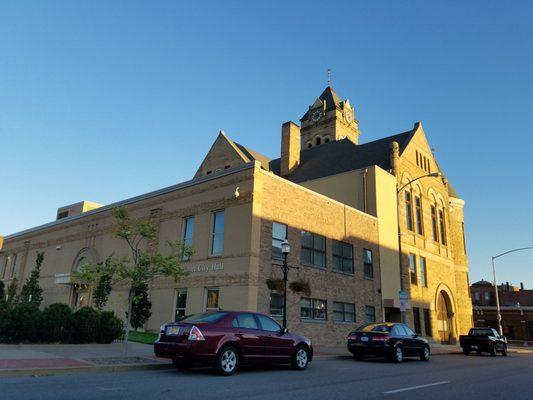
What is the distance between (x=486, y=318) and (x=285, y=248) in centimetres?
6014

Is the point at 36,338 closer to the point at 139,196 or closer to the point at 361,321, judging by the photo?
the point at 139,196

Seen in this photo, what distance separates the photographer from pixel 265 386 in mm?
9000

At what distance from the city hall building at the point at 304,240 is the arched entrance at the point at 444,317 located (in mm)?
92

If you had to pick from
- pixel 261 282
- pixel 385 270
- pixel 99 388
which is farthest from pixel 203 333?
pixel 385 270

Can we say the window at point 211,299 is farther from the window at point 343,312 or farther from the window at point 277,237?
the window at point 343,312

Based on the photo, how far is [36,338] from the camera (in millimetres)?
15359

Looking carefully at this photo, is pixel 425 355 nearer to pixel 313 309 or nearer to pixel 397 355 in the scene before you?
pixel 397 355

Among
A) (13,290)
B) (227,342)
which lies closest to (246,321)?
(227,342)

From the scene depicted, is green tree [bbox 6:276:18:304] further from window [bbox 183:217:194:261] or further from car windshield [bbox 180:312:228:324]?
car windshield [bbox 180:312:228:324]

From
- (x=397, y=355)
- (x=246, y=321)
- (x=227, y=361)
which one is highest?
(x=246, y=321)

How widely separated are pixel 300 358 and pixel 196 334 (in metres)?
3.74

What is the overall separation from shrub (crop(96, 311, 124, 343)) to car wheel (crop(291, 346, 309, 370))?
7642 mm

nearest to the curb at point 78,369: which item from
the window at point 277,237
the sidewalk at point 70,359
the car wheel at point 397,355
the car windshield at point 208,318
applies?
the sidewalk at point 70,359

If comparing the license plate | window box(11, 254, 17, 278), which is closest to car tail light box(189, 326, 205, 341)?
the license plate
